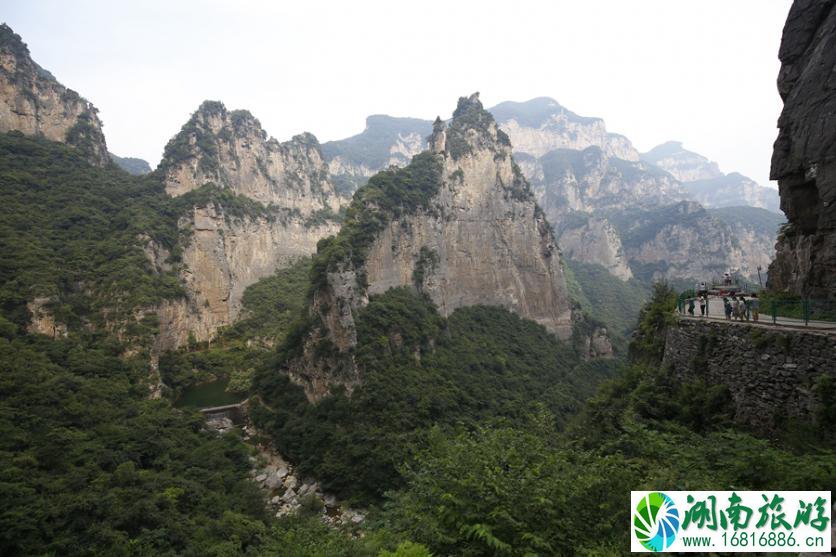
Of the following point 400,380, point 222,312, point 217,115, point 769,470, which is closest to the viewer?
point 769,470

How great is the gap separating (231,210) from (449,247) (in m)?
37.8

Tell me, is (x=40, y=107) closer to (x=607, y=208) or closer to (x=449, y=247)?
(x=449, y=247)

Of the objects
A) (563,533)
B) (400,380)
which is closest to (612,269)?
(400,380)

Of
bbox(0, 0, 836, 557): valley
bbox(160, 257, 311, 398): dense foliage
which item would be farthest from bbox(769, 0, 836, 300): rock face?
bbox(160, 257, 311, 398): dense foliage

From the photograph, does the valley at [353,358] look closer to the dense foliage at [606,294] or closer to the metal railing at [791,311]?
the metal railing at [791,311]

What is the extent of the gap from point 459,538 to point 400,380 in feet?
91.8

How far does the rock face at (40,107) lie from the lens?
5072 cm

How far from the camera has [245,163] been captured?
77312 mm

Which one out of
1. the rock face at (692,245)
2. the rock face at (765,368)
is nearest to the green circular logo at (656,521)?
the rock face at (765,368)

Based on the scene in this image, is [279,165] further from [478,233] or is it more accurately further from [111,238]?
[478,233]

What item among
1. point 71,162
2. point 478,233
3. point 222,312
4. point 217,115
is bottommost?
point 222,312

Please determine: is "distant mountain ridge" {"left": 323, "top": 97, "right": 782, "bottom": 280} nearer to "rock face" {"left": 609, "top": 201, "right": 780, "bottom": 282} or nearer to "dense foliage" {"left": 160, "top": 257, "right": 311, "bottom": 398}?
"rock face" {"left": 609, "top": 201, "right": 780, "bottom": 282}

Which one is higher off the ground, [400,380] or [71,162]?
[71,162]

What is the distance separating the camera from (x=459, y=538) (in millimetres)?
6281
